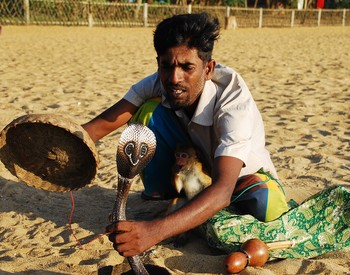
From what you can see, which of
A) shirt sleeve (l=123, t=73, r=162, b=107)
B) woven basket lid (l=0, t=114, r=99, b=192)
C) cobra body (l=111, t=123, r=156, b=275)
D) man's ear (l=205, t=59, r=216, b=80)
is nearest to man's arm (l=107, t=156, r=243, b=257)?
cobra body (l=111, t=123, r=156, b=275)

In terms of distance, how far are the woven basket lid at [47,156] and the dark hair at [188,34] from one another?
0.64 m

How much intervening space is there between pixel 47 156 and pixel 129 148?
2.65 feet

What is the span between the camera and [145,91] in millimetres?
3297

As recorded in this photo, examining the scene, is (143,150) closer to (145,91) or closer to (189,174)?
(189,174)

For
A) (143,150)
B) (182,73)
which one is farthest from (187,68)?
(143,150)

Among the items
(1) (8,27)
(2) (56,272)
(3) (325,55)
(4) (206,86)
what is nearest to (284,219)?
(4) (206,86)

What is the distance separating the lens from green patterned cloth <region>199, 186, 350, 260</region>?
9.55ft

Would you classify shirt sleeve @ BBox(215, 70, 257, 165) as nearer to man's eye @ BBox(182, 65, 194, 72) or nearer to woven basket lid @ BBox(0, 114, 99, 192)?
man's eye @ BBox(182, 65, 194, 72)

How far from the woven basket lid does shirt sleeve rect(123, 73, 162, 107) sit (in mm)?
548

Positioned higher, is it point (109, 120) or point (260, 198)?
point (109, 120)

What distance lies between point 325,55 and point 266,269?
11140 millimetres

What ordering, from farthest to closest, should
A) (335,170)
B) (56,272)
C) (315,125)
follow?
1. (315,125)
2. (335,170)
3. (56,272)

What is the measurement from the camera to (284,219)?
3002mm

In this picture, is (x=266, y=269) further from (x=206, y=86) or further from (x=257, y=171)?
(x=206, y=86)
